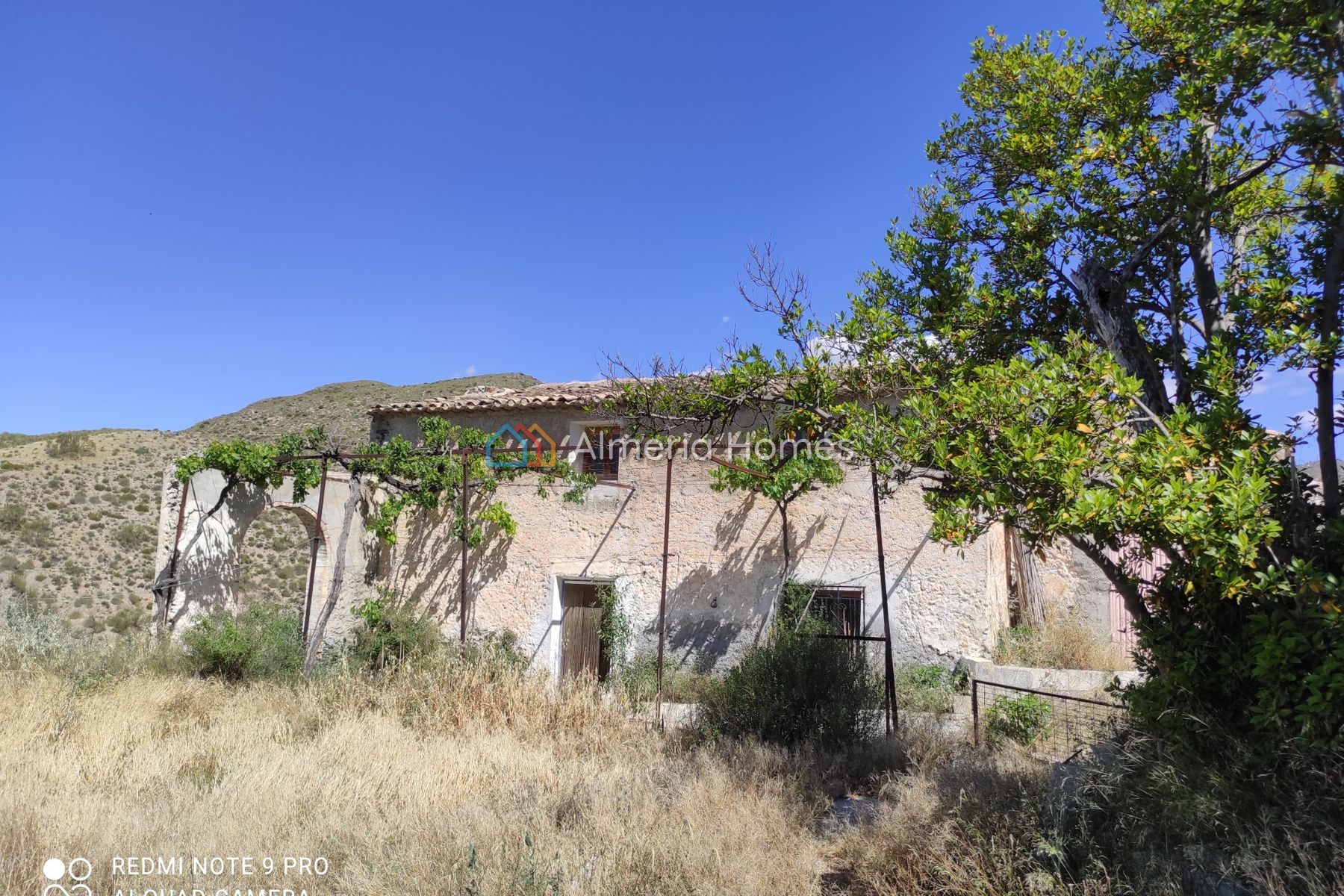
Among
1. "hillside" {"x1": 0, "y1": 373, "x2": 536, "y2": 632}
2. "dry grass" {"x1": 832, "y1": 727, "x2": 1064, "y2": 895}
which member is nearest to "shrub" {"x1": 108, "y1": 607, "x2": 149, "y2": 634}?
"hillside" {"x1": 0, "y1": 373, "x2": 536, "y2": 632}

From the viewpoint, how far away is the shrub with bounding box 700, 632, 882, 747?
23.0 ft

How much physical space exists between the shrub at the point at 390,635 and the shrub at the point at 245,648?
0.79 metres

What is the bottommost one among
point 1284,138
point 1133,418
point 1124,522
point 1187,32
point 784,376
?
point 1124,522

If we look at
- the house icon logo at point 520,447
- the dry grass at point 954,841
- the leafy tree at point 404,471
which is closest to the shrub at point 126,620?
the leafy tree at point 404,471

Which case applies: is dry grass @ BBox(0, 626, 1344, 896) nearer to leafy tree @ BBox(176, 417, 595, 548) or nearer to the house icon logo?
leafy tree @ BBox(176, 417, 595, 548)

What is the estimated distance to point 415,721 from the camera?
7039 mm

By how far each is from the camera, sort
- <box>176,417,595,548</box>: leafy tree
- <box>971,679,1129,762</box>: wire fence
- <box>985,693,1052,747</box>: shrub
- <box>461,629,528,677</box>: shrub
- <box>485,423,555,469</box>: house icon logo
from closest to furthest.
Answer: <box>971,679,1129,762</box>: wire fence
<box>985,693,1052,747</box>: shrub
<box>461,629,528,677</box>: shrub
<box>176,417,595,548</box>: leafy tree
<box>485,423,555,469</box>: house icon logo

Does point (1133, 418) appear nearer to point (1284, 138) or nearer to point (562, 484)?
point (1284, 138)

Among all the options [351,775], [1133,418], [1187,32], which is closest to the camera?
[1133,418]

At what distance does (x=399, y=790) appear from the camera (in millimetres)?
5332

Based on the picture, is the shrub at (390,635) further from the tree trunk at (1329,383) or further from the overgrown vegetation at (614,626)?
the tree trunk at (1329,383)

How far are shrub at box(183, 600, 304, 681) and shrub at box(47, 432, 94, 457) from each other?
20540 mm

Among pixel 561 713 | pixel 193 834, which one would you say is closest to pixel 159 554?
pixel 561 713

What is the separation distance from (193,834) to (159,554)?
8313 mm
